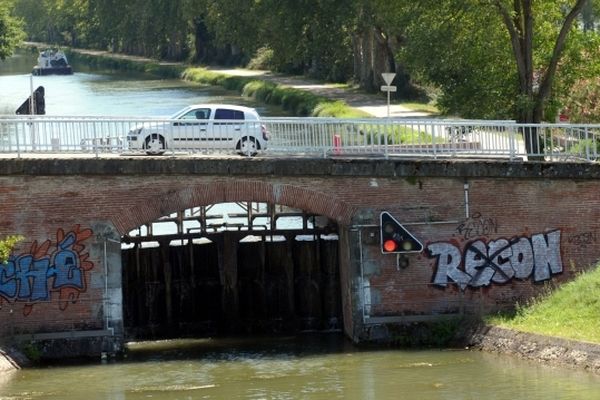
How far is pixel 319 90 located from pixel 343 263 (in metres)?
44.6

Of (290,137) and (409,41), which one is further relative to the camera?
(409,41)

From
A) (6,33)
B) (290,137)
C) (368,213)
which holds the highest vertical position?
(6,33)

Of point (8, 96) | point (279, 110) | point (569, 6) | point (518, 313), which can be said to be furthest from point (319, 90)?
point (518, 313)

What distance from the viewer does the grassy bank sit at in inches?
2474

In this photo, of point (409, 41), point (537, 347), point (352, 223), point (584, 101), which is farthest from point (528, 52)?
point (537, 347)

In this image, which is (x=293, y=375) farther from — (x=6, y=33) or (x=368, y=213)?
(x=6, y=33)

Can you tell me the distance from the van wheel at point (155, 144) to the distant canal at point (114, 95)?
35217 millimetres

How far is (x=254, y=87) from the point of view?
83438mm

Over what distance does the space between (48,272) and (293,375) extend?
5.66 metres

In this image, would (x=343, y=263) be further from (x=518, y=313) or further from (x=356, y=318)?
(x=518, y=313)

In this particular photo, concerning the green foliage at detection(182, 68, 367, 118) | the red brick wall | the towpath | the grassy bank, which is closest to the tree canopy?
the towpath

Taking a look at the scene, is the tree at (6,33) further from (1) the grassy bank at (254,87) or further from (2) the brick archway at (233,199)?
(2) the brick archway at (233,199)

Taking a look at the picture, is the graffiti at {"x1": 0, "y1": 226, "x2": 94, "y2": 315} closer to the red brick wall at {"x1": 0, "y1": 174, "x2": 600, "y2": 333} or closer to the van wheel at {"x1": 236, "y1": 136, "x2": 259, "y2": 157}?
the red brick wall at {"x1": 0, "y1": 174, "x2": 600, "y2": 333}

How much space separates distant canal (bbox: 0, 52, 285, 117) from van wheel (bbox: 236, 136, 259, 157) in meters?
35.7
